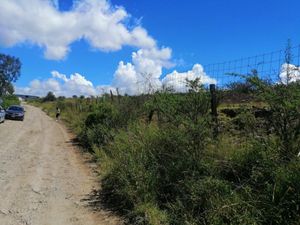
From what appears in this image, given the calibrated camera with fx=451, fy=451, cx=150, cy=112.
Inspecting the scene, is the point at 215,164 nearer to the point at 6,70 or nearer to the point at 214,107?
the point at 214,107

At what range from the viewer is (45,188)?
36.8 feet

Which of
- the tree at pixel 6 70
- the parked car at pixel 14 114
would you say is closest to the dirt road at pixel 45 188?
the parked car at pixel 14 114

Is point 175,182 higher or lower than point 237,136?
lower

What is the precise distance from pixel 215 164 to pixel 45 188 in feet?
16.0

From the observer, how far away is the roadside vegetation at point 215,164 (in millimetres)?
6543

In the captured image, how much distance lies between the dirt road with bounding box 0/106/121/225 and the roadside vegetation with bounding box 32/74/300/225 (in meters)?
0.75

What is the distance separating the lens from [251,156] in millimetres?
7660

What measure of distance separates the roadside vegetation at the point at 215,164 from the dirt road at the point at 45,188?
29.7 inches

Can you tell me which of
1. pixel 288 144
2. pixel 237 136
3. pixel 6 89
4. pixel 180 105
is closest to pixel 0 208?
pixel 180 105

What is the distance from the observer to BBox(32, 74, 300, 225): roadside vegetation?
6.54m

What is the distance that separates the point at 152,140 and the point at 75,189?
246 centimetres

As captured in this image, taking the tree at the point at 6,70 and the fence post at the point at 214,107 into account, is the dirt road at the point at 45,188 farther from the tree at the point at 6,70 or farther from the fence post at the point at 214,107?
the tree at the point at 6,70

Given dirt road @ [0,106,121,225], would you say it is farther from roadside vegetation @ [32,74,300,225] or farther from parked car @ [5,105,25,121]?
parked car @ [5,105,25,121]

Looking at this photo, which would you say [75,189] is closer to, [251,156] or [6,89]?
[251,156]
